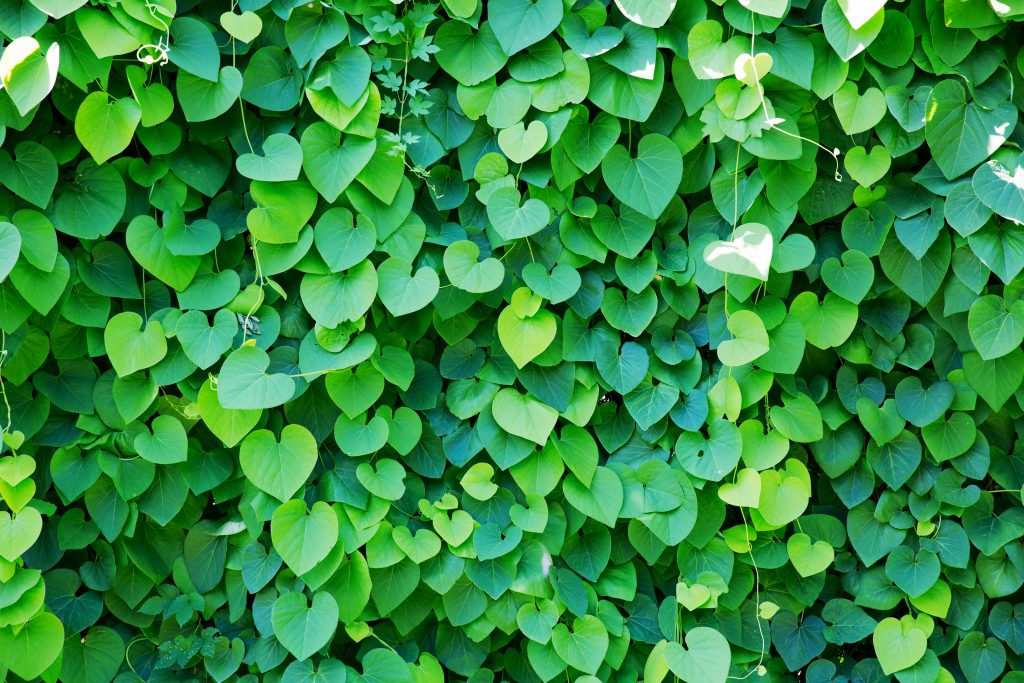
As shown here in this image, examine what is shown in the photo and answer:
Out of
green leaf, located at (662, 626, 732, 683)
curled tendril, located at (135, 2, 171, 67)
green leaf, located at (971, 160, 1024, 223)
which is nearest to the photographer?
curled tendril, located at (135, 2, 171, 67)

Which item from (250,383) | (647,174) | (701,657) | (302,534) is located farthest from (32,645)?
(647,174)

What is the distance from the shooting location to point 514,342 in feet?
5.89

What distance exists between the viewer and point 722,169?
5.93 ft

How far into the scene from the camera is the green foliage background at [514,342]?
1721mm

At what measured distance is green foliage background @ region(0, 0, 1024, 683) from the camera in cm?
172

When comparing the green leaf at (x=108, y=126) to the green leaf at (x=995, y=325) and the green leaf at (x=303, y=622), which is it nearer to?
the green leaf at (x=303, y=622)

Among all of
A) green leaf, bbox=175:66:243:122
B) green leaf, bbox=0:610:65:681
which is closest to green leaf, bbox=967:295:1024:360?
green leaf, bbox=175:66:243:122

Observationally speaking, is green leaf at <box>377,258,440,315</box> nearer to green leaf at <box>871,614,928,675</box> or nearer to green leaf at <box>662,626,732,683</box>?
green leaf at <box>662,626,732,683</box>

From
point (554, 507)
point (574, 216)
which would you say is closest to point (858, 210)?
point (574, 216)

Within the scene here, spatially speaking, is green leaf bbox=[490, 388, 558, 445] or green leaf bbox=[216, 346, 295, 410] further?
green leaf bbox=[490, 388, 558, 445]

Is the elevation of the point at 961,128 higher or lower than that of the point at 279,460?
higher

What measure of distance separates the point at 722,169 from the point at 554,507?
0.83m

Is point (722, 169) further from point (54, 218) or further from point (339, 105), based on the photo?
point (54, 218)

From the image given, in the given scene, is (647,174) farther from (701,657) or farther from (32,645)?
(32,645)
